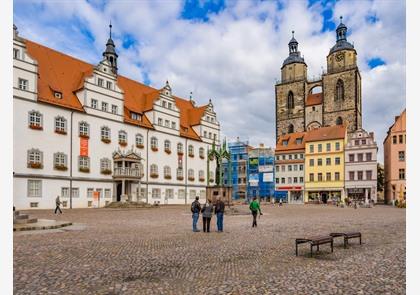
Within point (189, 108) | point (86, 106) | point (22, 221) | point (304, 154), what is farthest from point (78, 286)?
point (304, 154)

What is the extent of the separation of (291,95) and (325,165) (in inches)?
1048

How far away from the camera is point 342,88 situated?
245ft

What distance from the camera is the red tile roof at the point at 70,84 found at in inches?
1409

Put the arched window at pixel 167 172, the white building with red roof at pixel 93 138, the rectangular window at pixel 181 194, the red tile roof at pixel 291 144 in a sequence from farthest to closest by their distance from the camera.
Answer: the red tile roof at pixel 291 144
the rectangular window at pixel 181 194
the arched window at pixel 167 172
the white building with red roof at pixel 93 138

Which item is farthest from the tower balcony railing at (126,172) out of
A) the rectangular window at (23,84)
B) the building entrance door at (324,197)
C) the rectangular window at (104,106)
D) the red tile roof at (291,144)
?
the building entrance door at (324,197)

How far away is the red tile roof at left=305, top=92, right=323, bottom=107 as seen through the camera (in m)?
78.8

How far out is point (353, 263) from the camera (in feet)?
28.0

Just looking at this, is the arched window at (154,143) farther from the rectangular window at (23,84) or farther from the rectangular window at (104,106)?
the rectangular window at (23,84)

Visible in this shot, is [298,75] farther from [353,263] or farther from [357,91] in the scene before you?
[353,263]

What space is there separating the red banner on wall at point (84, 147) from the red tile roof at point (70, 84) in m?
3.14

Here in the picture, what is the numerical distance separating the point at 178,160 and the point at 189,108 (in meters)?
13.0

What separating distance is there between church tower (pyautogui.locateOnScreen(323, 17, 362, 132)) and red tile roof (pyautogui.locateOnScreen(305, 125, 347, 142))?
10.2 metres

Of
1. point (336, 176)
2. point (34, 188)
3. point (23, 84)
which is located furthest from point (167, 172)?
point (336, 176)

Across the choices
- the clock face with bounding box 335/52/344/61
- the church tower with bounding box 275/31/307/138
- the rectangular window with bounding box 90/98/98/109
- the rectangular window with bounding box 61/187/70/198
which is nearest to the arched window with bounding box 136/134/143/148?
the rectangular window with bounding box 90/98/98/109
